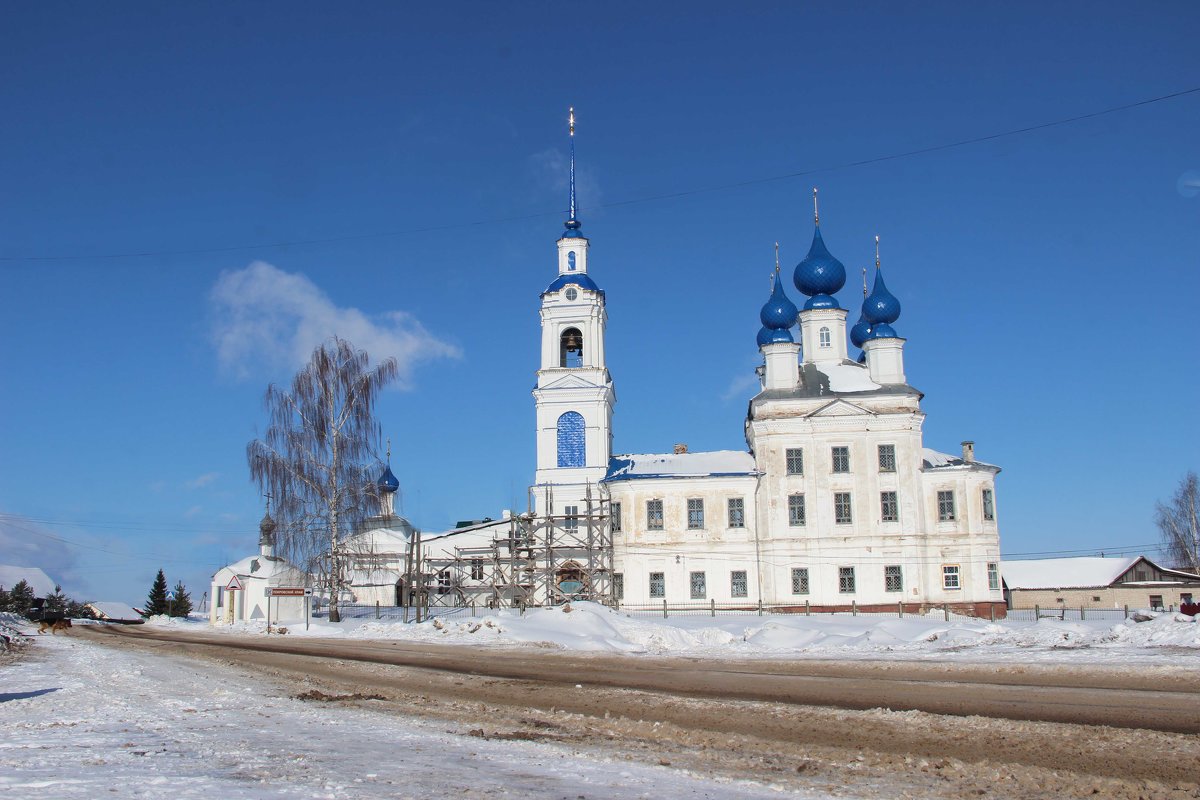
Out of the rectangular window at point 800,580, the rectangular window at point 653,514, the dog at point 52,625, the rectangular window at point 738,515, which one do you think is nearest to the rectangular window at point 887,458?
the rectangular window at point 800,580

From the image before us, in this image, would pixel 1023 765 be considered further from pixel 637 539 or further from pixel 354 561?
pixel 354 561

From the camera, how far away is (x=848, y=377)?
147ft

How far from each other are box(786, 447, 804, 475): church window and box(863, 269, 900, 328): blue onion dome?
7.51m

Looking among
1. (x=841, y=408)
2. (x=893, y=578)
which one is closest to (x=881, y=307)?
(x=841, y=408)

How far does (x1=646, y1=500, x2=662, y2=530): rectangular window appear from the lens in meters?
43.0

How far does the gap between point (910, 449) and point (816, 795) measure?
118 ft

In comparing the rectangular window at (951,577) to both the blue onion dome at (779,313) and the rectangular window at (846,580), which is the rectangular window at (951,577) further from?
the blue onion dome at (779,313)

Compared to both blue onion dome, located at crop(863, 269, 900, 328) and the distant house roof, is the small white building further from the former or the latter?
the distant house roof

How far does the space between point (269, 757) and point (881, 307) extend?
40929mm

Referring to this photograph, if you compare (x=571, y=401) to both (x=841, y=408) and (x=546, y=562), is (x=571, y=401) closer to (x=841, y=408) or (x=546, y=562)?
(x=546, y=562)

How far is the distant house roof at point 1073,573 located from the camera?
55844 mm

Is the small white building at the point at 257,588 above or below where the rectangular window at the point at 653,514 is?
below

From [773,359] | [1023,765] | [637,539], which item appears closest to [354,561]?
[637,539]

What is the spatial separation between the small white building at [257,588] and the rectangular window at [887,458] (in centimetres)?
2346
